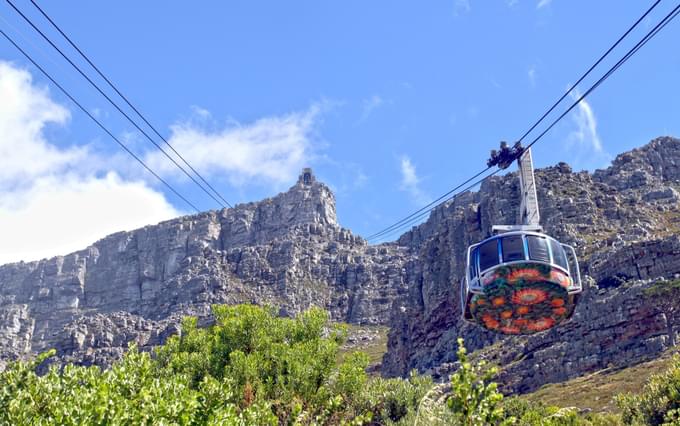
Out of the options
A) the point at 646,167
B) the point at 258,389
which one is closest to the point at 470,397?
the point at 258,389

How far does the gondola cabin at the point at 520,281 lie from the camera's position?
712 inches

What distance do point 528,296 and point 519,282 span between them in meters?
0.73

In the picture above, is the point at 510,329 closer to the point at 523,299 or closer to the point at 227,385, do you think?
the point at 523,299

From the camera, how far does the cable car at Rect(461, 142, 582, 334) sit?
18.1 meters

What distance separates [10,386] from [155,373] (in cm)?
996

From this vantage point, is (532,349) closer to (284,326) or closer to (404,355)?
(404,355)

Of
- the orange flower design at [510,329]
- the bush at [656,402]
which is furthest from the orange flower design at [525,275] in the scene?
the bush at [656,402]

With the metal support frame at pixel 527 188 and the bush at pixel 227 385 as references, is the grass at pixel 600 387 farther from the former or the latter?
the metal support frame at pixel 527 188

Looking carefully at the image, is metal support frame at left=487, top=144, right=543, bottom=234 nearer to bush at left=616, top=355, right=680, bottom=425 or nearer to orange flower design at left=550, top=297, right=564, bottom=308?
orange flower design at left=550, top=297, right=564, bottom=308

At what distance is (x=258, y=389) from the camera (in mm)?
23406

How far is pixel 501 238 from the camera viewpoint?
1867 centimetres

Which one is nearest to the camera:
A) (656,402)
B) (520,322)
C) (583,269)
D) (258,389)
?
(520,322)

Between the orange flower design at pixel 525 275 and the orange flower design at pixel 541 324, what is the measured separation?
2.58m

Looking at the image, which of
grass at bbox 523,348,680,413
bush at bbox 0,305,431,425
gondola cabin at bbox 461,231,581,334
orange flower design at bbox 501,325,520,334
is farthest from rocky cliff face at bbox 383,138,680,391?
gondola cabin at bbox 461,231,581,334
